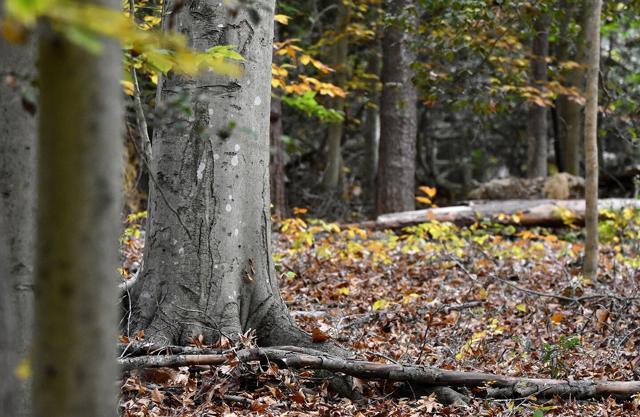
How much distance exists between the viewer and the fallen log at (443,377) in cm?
466

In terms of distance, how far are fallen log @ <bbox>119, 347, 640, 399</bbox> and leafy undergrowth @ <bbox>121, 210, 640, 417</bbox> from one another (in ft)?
0.24

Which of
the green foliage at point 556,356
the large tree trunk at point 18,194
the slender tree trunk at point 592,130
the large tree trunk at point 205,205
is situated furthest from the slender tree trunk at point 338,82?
the large tree trunk at point 18,194

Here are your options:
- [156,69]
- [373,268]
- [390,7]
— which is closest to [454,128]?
[390,7]

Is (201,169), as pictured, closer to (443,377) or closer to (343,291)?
(443,377)

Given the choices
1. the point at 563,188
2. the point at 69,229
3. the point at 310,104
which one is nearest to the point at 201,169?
the point at 69,229

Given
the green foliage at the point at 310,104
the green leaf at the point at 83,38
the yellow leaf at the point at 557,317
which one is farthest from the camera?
the green foliage at the point at 310,104

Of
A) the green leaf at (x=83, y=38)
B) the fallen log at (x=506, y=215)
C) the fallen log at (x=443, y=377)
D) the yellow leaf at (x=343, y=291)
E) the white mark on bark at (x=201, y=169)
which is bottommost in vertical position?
the fallen log at (x=443, y=377)

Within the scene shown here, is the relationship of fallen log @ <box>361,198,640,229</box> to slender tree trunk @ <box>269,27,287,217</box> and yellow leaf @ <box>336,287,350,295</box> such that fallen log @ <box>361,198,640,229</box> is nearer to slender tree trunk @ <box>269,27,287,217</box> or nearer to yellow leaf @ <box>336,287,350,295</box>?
slender tree trunk @ <box>269,27,287,217</box>

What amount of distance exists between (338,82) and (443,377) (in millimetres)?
12878

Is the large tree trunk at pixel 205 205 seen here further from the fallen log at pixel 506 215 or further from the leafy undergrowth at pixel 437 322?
the fallen log at pixel 506 215

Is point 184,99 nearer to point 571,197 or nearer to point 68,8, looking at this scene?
point 68,8

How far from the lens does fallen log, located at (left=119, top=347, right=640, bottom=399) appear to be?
4.66m

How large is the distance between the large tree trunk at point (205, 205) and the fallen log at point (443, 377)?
404 mm

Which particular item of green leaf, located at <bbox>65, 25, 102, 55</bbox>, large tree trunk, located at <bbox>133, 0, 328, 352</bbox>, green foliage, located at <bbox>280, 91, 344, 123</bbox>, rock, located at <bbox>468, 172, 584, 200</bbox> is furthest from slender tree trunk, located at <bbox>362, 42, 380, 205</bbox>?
green leaf, located at <bbox>65, 25, 102, 55</bbox>
